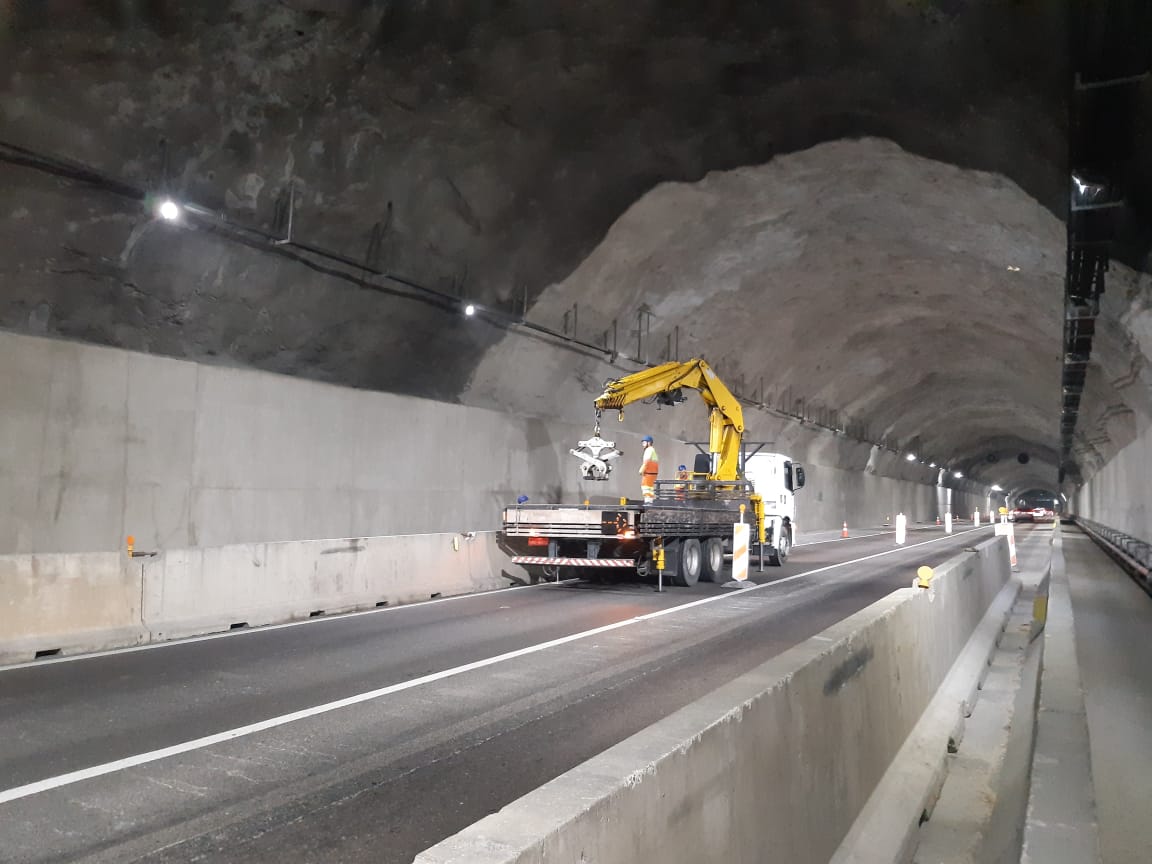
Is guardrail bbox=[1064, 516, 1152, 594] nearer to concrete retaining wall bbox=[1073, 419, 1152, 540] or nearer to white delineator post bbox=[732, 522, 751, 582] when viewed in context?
concrete retaining wall bbox=[1073, 419, 1152, 540]

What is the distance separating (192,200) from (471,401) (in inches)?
333

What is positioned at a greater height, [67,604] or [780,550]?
[67,604]

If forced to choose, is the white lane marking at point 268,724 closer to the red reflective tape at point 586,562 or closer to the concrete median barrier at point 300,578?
the red reflective tape at point 586,562

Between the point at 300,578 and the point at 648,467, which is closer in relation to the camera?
the point at 300,578

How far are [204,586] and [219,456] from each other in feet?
11.0

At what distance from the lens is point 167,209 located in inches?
458

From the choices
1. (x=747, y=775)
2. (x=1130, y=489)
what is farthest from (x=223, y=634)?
(x=1130, y=489)

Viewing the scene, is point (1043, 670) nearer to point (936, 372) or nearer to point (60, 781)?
point (60, 781)

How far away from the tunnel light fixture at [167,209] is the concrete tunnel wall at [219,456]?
6.83 feet

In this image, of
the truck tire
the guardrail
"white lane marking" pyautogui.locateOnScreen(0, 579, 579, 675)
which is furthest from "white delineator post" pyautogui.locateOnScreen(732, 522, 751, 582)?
the guardrail

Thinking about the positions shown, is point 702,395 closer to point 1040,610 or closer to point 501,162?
point 501,162

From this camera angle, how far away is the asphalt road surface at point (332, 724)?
14.8ft

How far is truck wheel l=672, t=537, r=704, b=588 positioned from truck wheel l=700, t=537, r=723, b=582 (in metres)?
0.20

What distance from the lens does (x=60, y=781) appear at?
17.0ft
